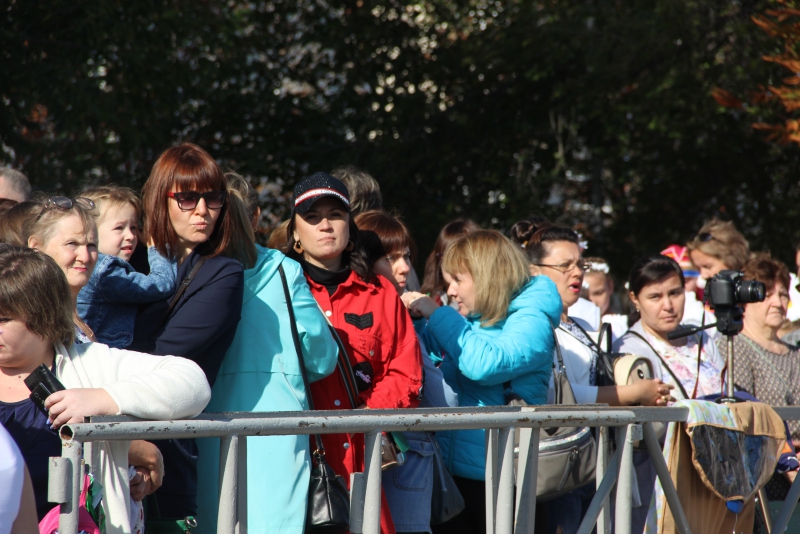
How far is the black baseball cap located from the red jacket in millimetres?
278

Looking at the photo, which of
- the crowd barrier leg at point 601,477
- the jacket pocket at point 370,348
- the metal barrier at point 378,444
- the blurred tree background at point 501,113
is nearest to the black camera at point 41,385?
the metal barrier at point 378,444

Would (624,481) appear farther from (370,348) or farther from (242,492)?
(242,492)

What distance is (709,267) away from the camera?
594cm

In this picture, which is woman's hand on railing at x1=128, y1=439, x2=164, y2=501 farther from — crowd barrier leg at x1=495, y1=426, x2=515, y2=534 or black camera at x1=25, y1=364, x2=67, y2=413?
crowd barrier leg at x1=495, y1=426, x2=515, y2=534

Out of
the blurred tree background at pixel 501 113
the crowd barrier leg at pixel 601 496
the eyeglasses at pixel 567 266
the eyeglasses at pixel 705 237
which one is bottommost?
the crowd barrier leg at pixel 601 496

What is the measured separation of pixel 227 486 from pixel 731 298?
267 centimetres

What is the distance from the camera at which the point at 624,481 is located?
9.68ft

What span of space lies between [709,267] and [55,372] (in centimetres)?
470

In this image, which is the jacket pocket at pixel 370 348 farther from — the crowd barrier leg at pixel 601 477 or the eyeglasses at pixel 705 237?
the eyeglasses at pixel 705 237

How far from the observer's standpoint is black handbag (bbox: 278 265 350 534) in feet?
8.86

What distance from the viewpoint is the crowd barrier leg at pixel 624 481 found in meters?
2.91

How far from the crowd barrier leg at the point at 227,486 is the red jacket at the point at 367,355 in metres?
0.75

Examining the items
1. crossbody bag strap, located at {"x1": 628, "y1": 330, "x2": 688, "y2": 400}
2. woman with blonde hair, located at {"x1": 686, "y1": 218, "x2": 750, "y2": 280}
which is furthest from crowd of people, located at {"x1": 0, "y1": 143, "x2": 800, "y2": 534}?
woman with blonde hair, located at {"x1": 686, "y1": 218, "x2": 750, "y2": 280}

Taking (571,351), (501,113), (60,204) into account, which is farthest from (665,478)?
(501,113)
